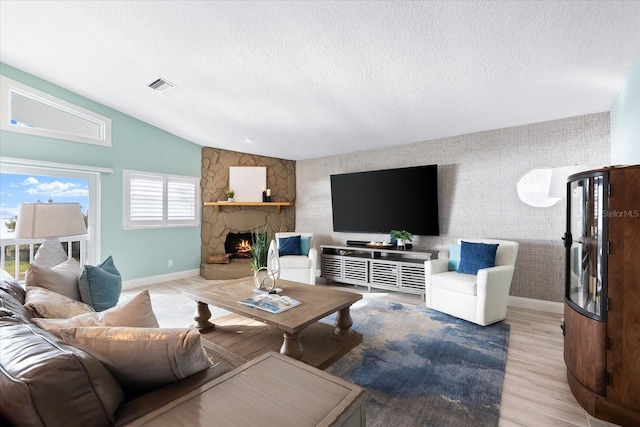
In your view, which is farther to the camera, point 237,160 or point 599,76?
point 237,160

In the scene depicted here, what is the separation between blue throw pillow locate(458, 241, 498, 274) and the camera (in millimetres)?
3365

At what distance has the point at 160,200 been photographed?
16.4 feet

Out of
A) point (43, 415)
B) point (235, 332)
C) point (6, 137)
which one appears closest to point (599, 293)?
point (43, 415)

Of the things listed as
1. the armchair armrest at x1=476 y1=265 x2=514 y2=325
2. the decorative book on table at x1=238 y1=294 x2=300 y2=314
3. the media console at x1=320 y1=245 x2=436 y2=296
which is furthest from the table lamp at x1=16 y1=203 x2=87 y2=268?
the armchair armrest at x1=476 y1=265 x2=514 y2=325

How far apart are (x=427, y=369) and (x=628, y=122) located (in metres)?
2.64

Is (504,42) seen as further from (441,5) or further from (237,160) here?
(237,160)

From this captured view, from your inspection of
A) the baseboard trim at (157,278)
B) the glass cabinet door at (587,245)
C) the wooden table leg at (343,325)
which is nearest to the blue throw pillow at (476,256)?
the glass cabinet door at (587,245)

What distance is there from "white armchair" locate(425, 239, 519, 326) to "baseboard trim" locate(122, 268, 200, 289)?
4066mm

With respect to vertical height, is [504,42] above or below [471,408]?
above

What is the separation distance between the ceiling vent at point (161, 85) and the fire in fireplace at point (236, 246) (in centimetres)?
292

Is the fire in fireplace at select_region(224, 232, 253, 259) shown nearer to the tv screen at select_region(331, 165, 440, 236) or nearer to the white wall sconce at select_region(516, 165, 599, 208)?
the tv screen at select_region(331, 165, 440, 236)

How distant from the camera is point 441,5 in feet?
6.48

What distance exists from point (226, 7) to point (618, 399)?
358 centimetres

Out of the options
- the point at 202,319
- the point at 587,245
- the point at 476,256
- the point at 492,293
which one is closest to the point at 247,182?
the point at 202,319
